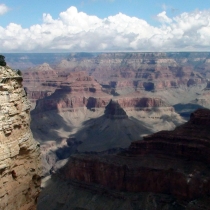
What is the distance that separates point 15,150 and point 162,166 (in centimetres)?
3806

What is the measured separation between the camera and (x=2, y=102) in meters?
14.7

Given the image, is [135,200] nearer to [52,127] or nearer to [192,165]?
[192,165]

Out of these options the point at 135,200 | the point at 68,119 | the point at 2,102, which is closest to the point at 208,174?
the point at 135,200

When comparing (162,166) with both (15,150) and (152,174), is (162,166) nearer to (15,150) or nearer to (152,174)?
(152,174)

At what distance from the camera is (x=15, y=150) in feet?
50.7

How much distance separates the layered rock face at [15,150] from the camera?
1478cm

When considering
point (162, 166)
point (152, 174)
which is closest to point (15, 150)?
point (162, 166)

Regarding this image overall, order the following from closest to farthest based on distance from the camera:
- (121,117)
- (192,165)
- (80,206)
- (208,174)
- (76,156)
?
(208,174) → (192,165) → (80,206) → (76,156) → (121,117)

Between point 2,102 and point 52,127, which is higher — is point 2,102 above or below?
above

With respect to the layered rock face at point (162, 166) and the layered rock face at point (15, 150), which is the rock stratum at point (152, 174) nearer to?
the layered rock face at point (162, 166)

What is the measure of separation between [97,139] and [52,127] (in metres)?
23.3

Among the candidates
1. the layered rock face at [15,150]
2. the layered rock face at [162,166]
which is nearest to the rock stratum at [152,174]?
the layered rock face at [162,166]

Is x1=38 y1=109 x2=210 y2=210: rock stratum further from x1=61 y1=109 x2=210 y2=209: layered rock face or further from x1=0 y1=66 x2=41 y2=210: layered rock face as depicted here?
x1=0 y1=66 x2=41 y2=210: layered rock face

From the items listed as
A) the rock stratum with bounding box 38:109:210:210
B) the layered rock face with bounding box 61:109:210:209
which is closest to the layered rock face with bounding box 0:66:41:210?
the rock stratum with bounding box 38:109:210:210
